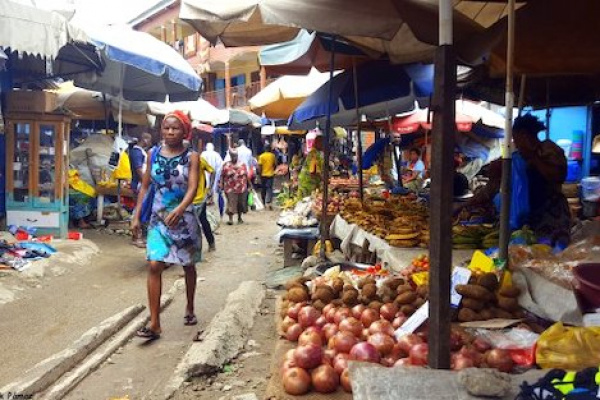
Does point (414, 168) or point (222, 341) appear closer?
point (222, 341)

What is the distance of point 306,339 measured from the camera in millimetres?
3309

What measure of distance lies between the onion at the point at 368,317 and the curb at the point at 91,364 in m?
2.10

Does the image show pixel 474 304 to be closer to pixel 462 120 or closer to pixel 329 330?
pixel 329 330

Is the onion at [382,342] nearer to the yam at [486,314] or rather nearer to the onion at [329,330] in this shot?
the onion at [329,330]

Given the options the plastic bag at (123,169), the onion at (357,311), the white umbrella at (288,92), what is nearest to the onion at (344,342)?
the onion at (357,311)

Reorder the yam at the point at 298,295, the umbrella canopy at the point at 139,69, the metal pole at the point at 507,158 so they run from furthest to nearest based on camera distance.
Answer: the umbrella canopy at the point at 139,69 → the yam at the point at 298,295 → the metal pole at the point at 507,158

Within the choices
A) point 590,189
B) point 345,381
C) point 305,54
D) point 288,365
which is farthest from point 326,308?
point 590,189

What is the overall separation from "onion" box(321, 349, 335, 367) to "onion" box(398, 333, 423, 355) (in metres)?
0.38

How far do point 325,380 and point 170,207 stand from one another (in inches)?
107

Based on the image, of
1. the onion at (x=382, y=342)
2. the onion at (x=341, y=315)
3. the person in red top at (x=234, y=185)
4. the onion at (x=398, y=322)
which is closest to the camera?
the onion at (x=382, y=342)

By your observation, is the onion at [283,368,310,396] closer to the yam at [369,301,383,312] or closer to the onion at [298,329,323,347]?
the onion at [298,329,323,347]

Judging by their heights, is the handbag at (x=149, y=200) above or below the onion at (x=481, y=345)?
above

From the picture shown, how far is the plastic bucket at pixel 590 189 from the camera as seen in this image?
9.50 meters

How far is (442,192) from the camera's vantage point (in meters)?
2.43
